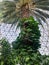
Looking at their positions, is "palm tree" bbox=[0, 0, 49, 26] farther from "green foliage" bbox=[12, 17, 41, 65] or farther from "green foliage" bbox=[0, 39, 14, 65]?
"green foliage" bbox=[0, 39, 14, 65]

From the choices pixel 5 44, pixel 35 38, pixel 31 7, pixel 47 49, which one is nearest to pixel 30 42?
pixel 35 38

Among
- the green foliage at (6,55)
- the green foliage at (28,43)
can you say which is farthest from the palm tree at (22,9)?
the green foliage at (6,55)

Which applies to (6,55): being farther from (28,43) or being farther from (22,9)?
(22,9)

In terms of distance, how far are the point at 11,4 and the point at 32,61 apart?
171cm

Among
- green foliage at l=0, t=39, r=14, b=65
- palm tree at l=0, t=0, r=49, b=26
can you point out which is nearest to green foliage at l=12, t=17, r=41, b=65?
green foliage at l=0, t=39, r=14, b=65

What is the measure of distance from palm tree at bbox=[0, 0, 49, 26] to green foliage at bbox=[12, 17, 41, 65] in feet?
1.80

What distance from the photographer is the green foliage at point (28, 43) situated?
15.4 ft

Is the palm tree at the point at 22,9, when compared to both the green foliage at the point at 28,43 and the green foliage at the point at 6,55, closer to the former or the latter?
the green foliage at the point at 28,43

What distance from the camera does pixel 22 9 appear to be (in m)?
5.61

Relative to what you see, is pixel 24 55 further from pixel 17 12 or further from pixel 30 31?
pixel 17 12

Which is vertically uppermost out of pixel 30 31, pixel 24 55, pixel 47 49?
pixel 30 31

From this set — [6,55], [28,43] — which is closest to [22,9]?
[28,43]

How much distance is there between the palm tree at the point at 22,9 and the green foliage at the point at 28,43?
0.55 meters

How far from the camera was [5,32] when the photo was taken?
22.2 feet
